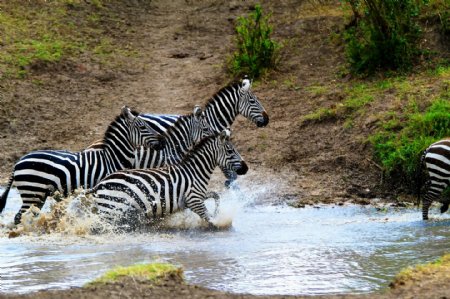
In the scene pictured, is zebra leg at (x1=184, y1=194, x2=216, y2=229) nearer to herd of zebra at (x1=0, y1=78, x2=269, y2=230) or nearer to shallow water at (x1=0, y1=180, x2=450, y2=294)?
herd of zebra at (x1=0, y1=78, x2=269, y2=230)

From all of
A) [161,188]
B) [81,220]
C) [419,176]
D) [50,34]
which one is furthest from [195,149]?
[50,34]

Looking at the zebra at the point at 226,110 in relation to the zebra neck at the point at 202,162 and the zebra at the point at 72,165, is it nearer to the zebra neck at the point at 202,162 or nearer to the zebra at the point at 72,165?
the zebra at the point at 72,165

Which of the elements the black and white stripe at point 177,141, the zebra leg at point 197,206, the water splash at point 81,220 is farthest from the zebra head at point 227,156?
the zebra leg at point 197,206

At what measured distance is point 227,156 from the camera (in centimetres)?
1255

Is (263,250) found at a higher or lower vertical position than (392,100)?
lower

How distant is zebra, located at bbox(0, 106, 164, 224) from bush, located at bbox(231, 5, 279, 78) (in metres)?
6.60

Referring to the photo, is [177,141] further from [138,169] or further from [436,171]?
[436,171]

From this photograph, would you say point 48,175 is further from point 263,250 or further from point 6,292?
point 6,292

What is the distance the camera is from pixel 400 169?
45.5ft

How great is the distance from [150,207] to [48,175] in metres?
1.55

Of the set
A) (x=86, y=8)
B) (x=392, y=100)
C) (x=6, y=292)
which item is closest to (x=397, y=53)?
(x=392, y=100)

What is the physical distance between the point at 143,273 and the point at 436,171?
630 cm

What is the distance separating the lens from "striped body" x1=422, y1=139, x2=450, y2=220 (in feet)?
40.9

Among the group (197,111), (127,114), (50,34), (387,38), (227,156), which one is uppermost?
(50,34)
